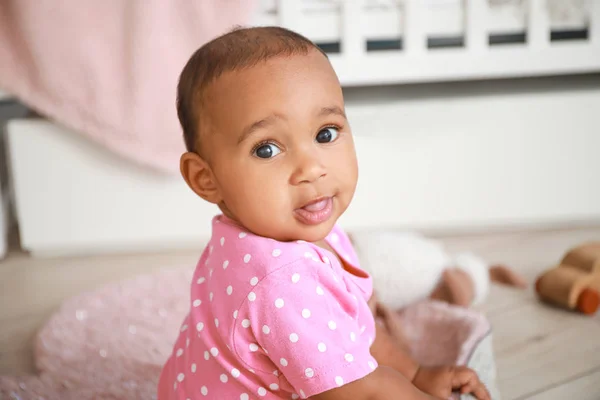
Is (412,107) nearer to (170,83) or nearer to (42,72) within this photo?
(170,83)

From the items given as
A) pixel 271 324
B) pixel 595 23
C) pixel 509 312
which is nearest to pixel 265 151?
pixel 271 324

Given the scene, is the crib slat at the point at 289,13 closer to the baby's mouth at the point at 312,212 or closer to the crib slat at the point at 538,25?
the crib slat at the point at 538,25

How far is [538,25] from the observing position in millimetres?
1394

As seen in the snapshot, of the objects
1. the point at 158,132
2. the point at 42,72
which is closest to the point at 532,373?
the point at 158,132

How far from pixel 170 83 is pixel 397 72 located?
17.9 inches

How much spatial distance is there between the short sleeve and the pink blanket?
2.63ft

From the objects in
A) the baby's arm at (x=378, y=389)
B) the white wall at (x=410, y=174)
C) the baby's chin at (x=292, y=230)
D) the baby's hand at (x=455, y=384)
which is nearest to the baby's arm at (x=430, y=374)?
the baby's hand at (x=455, y=384)

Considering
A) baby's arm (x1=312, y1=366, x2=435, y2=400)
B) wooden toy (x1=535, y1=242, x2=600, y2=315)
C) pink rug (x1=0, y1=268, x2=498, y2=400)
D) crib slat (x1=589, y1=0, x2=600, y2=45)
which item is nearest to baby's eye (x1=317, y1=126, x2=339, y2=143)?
baby's arm (x1=312, y1=366, x2=435, y2=400)

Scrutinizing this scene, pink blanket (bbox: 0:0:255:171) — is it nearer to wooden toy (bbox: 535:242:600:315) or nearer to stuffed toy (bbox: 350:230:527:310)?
stuffed toy (bbox: 350:230:527:310)

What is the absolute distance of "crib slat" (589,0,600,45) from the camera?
1.38 m

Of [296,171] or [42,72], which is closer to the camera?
[296,171]

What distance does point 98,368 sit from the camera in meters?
1.04

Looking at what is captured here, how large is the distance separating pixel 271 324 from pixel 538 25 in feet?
3.28

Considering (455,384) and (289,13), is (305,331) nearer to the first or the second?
(455,384)
